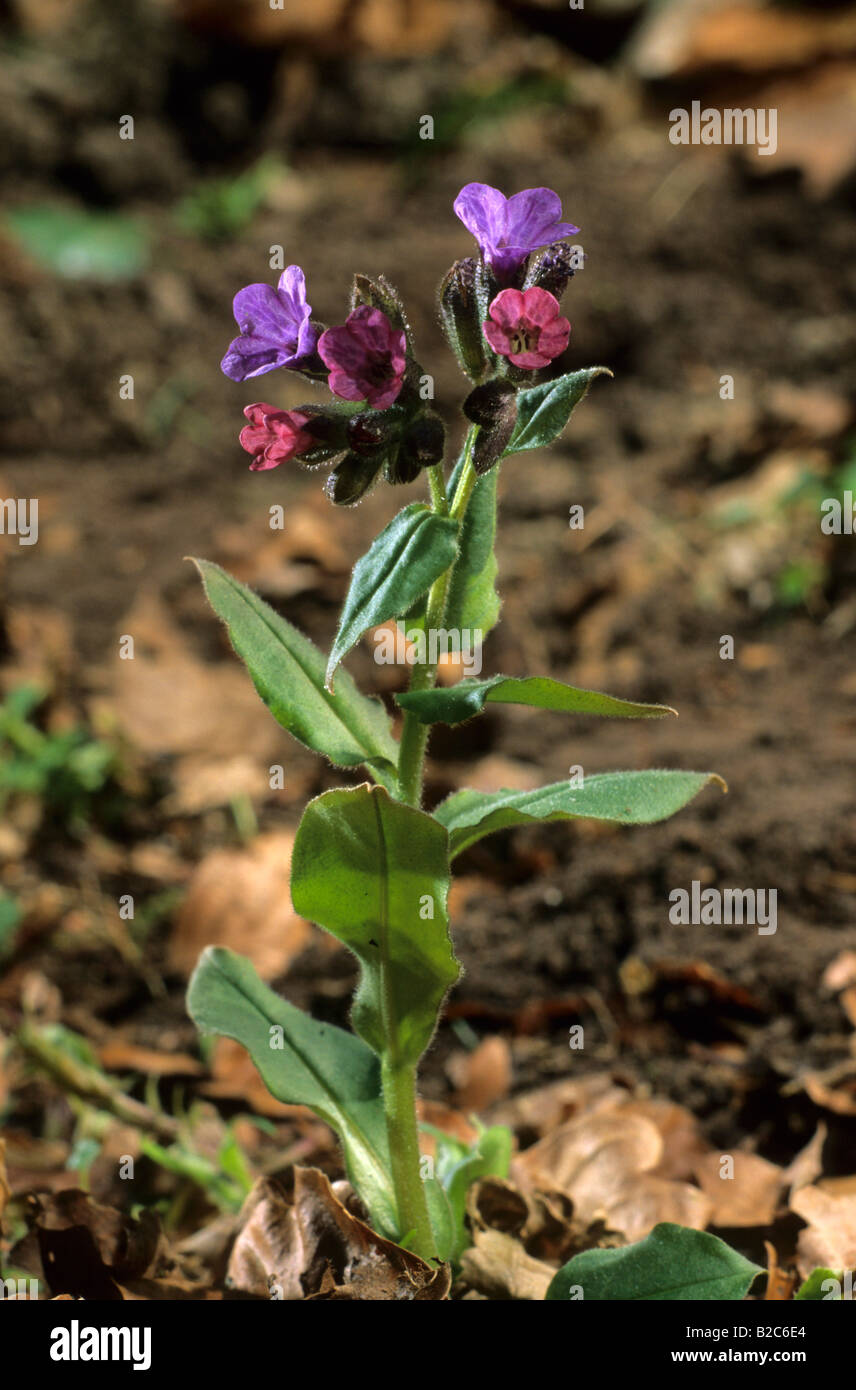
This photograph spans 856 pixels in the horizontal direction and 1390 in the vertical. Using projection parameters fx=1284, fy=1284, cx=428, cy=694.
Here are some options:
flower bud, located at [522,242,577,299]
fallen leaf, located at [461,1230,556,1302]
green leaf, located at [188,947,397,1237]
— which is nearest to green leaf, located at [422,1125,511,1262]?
fallen leaf, located at [461,1230,556,1302]

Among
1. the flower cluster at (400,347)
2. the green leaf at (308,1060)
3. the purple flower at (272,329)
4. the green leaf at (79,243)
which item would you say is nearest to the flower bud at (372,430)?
the flower cluster at (400,347)

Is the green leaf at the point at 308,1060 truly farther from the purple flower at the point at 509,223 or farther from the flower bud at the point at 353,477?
the purple flower at the point at 509,223

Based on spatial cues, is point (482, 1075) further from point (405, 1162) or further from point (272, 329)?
point (272, 329)

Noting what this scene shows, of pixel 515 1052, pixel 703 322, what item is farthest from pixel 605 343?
pixel 515 1052

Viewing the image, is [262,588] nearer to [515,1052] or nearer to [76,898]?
[76,898]

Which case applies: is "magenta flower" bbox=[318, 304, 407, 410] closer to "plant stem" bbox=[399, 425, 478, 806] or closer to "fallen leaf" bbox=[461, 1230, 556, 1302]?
"plant stem" bbox=[399, 425, 478, 806]
